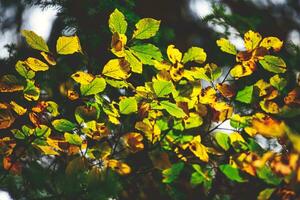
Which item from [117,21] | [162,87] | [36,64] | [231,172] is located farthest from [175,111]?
[36,64]

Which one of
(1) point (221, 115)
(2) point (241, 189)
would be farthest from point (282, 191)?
(1) point (221, 115)

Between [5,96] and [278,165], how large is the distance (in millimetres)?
1716

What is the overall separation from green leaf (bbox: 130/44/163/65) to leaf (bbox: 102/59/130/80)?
0.07 m

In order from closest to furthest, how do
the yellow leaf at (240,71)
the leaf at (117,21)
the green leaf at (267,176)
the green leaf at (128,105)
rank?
the green leaf at (267,176)
the leaf at (117,21)
the green leaf at (128,105)
the yellow leaf at (240,71)

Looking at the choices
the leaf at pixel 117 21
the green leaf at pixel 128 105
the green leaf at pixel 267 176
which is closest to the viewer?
the green leaf at pixel 267 176

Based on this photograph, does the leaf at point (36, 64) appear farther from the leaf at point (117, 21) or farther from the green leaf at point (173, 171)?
the green leaf at point (173, 171)

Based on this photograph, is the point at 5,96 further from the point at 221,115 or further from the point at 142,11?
the point at 221,115

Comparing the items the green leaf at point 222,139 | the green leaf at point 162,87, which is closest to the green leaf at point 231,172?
the green leaf at point 222,139

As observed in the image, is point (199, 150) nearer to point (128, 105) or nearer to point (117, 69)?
point (128, 105)

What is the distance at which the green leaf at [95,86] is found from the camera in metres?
1.29

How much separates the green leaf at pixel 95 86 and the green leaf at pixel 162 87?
0.73 feet

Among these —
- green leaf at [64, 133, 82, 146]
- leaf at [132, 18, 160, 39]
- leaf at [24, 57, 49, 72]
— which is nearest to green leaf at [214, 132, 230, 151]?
leaf at [132, 18, 160, 39]

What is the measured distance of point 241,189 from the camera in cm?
164

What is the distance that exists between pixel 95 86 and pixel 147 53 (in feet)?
0.87
